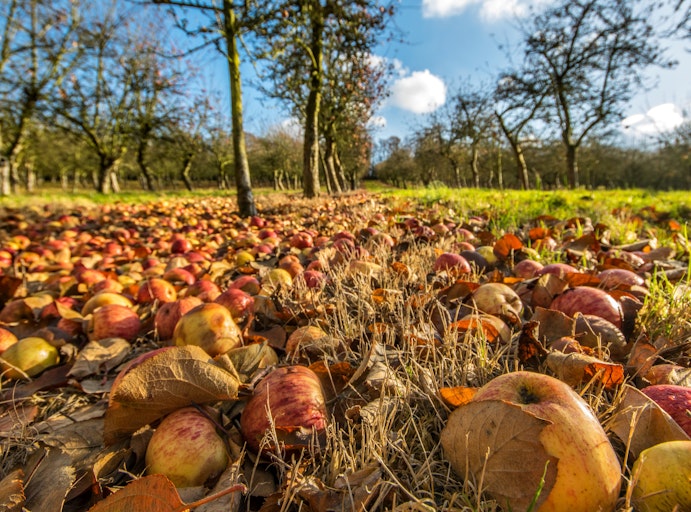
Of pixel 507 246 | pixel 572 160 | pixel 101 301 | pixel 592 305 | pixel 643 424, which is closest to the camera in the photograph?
pixel 643 424

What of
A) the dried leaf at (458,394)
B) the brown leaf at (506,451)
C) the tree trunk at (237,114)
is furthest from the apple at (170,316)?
the tree trunk at (237,114)

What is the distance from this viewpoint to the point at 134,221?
18.4 ft

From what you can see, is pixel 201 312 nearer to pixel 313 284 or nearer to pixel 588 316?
pixel 313 284

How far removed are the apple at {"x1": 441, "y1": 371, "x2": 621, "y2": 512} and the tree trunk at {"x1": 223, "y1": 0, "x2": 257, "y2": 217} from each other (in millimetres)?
5911

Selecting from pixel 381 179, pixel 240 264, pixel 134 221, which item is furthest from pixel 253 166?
pixel 240 264

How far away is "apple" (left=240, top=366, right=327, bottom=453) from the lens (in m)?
0.97

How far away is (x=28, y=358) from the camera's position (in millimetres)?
1648

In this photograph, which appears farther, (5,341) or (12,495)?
(5,341)

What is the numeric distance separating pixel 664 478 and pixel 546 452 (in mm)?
220

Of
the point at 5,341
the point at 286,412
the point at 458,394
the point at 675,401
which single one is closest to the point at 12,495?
the point at 286,412

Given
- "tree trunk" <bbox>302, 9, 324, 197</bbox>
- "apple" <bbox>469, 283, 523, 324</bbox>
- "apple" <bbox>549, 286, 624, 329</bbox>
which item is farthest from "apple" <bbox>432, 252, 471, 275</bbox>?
"tree trunk" <bbox>302, 9, 324, 197</bbox>

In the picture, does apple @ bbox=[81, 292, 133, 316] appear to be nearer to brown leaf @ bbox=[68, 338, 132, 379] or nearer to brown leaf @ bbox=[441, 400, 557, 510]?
brown leaf @ bbox=[68, 338, 132, 379]

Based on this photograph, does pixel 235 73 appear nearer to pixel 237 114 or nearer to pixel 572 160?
pixel 237 114

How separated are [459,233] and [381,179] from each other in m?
62.9
